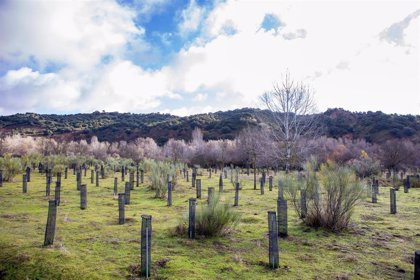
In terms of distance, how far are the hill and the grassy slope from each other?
56138mm

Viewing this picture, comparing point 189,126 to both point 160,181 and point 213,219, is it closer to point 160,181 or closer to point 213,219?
point 160,181

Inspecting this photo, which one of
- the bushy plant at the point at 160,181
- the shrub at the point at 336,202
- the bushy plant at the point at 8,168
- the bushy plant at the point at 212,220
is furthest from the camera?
the bushy plant at the point at 8,168

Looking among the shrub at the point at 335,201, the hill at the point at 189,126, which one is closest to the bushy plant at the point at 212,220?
the shrub at the point at 335,201

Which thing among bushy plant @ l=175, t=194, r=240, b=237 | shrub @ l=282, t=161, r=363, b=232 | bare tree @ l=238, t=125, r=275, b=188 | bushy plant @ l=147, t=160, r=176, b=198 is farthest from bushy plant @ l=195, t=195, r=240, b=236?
bare tree @ l=238, t=125, r=275, b=188

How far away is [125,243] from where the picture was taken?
7.37 metres

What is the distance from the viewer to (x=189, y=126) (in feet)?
296

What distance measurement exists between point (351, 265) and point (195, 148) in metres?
54.5

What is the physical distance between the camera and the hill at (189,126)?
63459 mm

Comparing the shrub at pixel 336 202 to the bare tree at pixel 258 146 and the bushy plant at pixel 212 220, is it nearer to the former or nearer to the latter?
the bushy plant at pixel 212 220

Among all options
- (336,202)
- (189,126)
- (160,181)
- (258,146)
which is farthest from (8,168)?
(189,126)

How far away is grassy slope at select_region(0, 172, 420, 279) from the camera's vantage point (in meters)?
5.74

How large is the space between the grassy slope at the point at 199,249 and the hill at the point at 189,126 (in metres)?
56.1

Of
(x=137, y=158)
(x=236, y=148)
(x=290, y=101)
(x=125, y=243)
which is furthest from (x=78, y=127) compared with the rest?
(x=125, y=243)

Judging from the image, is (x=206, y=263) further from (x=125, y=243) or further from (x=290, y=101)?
(x=290, y=101)
